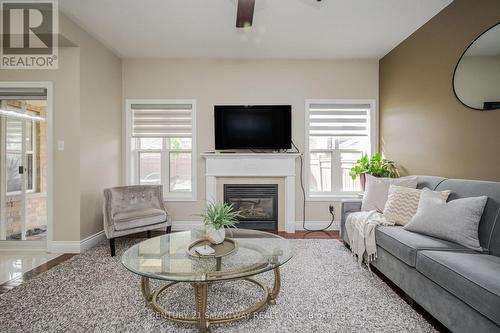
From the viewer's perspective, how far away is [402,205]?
245cm

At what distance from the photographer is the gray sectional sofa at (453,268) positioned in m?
→ 1.32

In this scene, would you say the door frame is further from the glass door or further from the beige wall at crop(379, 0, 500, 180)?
the beige wall at crop(379, 0, 500, 180)

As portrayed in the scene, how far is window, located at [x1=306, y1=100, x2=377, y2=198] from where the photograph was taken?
3998mm

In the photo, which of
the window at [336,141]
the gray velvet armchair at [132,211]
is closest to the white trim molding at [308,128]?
the window at [336,141]

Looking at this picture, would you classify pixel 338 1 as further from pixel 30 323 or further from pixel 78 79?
pixel 30 323

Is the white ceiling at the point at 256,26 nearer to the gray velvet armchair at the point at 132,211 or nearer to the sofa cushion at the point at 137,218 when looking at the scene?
the gray velvet armchair at the point at 132,211

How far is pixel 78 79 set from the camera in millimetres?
3016

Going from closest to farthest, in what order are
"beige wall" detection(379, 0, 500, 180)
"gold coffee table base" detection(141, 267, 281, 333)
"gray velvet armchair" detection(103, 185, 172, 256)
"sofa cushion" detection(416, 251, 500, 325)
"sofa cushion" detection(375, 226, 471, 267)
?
1. "sofa cushion" detection(416, 251, 500, 325)
2. "gold coffee table base" detection(141, 267, 281, 333)
3. "sofa cushion" detection(375, 226, 471, 267)
4. "beige wall" detection(379, 0, 500, 180)
5. "gray velvet armchair" detection(103, 185, 172, 256)

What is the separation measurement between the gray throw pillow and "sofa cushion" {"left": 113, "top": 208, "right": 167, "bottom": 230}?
2793 mm

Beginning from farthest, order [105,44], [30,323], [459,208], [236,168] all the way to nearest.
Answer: [236,168] < [105,44] < [459,208] < [30,323]

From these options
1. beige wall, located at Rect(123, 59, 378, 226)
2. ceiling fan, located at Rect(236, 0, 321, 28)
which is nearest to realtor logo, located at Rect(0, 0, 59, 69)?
beige wall, located at Rect(123, 59, 378, 226)

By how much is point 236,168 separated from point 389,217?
2.18 meters

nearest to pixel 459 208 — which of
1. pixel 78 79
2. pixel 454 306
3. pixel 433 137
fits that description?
pixel 454 306

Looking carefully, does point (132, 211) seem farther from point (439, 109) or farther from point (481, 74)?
point (481, 74)
